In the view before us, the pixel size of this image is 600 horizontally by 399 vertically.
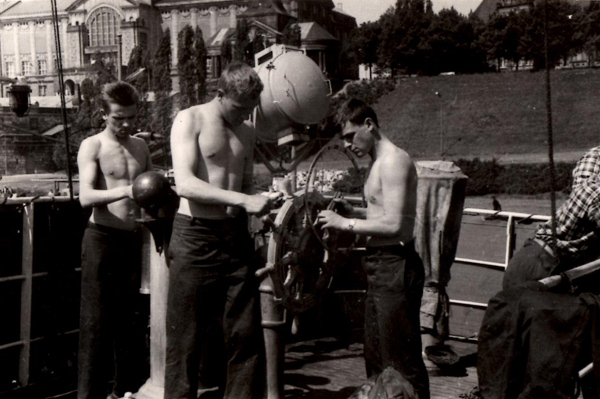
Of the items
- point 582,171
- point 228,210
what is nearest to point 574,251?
point 582,171

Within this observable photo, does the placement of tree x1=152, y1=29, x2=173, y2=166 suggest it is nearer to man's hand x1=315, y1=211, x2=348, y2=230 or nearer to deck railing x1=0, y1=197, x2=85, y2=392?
deck railing x1=0, y1=197, x2=85, y2=392

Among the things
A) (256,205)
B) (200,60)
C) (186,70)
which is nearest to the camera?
(256,205)

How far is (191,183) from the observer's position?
3.84 meters

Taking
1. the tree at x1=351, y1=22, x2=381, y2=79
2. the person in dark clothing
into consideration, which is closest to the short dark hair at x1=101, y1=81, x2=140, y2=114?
the person in dark clothing

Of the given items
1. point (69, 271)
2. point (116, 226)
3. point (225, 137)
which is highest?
point (225, 137)

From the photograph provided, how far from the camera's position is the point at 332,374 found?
18.2 ft

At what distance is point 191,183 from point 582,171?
1995mm

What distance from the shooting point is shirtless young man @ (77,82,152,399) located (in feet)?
14.6

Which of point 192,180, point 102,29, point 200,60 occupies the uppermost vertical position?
point 102,29

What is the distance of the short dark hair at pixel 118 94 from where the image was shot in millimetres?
4484

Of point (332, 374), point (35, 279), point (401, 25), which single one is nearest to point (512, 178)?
point (401, 25)

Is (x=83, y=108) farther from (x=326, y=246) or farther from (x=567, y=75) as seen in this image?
(x=326, y=246)

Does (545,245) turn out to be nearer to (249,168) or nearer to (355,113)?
(355,113)

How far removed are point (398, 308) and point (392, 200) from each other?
20.3 inches
